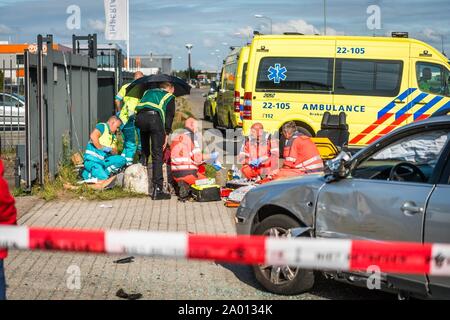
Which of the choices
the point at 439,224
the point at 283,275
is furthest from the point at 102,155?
the point at 439,224

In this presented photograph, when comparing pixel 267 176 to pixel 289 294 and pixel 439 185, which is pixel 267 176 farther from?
pixel 439 185

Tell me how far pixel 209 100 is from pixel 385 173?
76.2 feet

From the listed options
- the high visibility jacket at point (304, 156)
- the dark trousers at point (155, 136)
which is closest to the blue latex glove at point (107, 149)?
the dark trousers at point (155, 136)

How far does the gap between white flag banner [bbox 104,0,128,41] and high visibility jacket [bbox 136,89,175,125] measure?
13.3m

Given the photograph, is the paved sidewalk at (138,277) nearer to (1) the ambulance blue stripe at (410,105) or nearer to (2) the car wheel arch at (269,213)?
(2) the car wheel arch at (269,213)

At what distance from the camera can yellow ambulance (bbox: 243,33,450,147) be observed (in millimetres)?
15148

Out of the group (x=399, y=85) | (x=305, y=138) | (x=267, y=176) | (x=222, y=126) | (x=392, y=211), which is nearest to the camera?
(x=392, y=211)

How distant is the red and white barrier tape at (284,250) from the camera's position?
3.50m

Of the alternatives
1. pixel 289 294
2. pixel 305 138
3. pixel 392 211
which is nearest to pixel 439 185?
pixel 392 211

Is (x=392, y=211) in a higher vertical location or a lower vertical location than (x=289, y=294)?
higher

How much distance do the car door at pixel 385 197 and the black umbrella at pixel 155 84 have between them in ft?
20.2

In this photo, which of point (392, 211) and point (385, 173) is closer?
point (392, 211)
